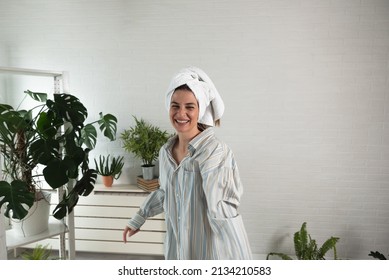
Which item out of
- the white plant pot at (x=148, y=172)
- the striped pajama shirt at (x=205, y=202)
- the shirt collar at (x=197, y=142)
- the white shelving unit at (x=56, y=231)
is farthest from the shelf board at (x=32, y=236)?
the shirt collar at (x=197, y=142)

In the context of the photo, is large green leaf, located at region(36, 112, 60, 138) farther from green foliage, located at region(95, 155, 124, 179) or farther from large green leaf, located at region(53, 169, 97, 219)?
green foliage, located at region(95, 155, 124, 179)

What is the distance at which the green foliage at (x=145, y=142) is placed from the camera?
2.82 meters

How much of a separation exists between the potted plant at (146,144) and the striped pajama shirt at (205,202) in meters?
1.61

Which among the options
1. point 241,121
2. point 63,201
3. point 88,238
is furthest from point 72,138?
point 241,121

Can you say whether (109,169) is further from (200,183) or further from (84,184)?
(200,183)

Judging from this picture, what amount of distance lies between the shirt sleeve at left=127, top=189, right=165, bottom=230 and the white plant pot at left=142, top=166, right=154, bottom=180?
153cm

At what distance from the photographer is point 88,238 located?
295 cm

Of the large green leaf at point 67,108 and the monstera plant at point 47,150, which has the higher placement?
the large green leaf at point 67,108

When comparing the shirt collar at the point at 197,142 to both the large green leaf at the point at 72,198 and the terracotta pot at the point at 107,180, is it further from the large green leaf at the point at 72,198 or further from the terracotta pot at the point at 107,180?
the terracotta pot at the point at 107,180

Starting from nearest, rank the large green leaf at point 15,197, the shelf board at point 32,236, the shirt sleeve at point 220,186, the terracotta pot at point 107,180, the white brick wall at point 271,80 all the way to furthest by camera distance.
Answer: the shirt sleeve at point 220,186 < the large green leaf at point 15,197 < the shelf board at point 32,236 < the white brick wall at point 271,80 < the terracotta pot at point 107,180

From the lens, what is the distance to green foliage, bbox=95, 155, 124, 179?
2.98 metres

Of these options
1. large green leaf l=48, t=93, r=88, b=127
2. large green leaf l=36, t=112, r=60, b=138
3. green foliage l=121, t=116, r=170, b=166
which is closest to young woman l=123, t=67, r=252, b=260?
large green leaf l=48, t=93, r=88, b=127

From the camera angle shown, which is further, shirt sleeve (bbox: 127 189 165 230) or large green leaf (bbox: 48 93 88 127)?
large green leaf (bbox: 48 93 88 127)
